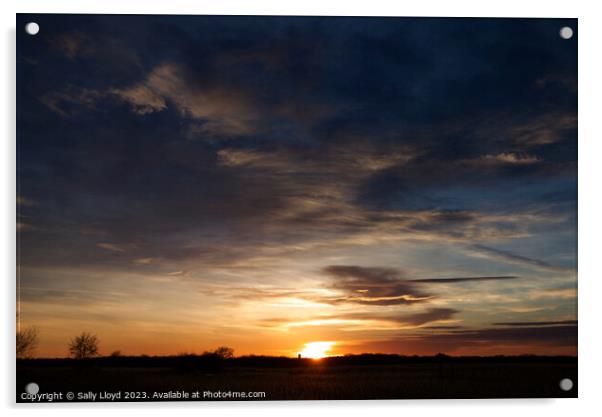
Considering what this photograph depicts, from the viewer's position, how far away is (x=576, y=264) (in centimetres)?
428

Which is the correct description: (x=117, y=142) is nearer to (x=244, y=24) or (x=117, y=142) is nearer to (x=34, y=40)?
(x=34, y=40)

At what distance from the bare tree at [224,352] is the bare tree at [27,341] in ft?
3.62

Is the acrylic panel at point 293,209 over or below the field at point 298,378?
over

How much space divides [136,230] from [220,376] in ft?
3.42

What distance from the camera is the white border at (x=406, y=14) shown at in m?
4.17

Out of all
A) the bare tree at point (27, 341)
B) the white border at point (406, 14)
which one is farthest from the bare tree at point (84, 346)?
the white border at point (406, 14)

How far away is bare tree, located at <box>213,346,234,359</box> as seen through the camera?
4.19m

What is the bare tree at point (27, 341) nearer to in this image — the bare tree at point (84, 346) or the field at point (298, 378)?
the field at point (298, 378)

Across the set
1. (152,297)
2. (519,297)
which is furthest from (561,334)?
(152,297)

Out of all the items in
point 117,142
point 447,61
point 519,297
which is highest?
point 447,61

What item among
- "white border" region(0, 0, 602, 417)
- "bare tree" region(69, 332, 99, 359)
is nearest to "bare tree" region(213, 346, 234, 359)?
"white border" region(0, 0, 602, 417)

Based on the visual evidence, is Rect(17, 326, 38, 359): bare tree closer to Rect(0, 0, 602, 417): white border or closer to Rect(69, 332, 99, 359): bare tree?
Rect(0, 0, 602, 417): white border

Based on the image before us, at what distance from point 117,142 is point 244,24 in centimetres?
111

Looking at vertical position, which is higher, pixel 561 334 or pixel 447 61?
pixel 447 61
